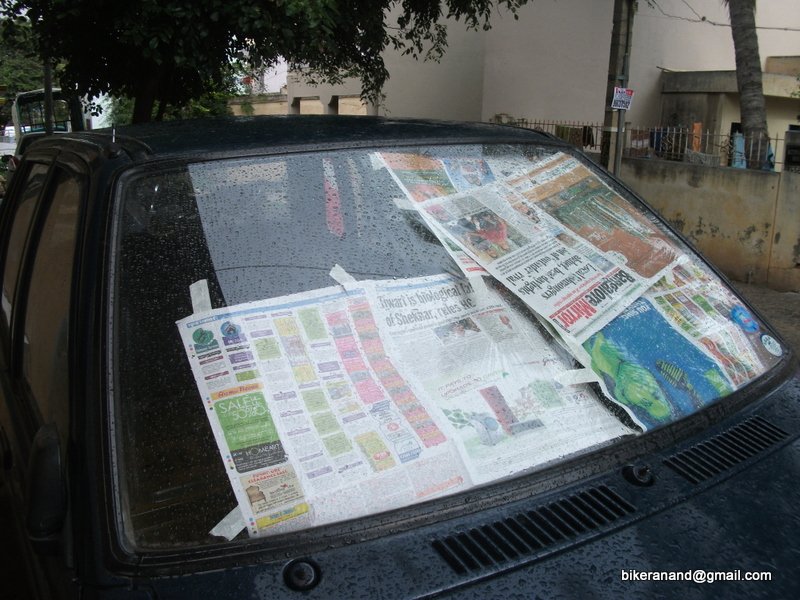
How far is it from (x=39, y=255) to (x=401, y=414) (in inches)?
50.5

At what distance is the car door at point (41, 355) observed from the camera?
1348 millimetres

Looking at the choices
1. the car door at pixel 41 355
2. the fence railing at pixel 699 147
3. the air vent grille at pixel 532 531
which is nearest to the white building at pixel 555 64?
the fence railing at pixel 699 147

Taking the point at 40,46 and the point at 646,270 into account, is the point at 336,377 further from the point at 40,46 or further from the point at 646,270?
the point at 40,46

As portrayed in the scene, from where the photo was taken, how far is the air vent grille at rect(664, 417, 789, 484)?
1.59 meters

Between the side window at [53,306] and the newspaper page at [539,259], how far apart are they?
0.88m

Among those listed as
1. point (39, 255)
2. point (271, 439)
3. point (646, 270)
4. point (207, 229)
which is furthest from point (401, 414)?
point (39, 255)

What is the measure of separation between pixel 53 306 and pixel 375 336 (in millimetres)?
850

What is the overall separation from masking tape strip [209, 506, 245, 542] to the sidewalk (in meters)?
6.20

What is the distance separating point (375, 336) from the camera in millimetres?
1664

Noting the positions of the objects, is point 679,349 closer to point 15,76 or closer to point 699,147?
point 699,147

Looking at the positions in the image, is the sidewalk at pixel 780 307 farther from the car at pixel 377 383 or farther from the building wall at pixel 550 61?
the building wall at pixel 550 61

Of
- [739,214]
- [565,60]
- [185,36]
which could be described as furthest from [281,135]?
[565,60]

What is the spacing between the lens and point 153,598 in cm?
121

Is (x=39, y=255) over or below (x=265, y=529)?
over
